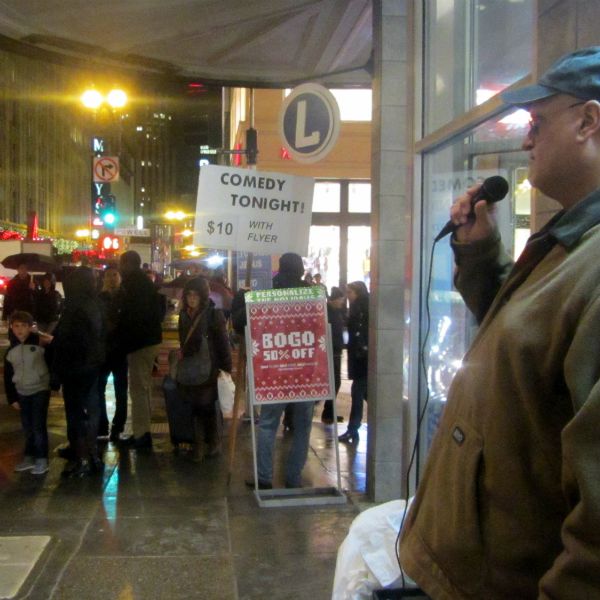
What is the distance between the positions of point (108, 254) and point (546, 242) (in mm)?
39889

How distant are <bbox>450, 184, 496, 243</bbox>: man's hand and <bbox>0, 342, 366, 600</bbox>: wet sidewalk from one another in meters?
3.24

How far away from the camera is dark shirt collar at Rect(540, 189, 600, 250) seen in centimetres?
160

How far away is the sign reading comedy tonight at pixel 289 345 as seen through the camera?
262 inches

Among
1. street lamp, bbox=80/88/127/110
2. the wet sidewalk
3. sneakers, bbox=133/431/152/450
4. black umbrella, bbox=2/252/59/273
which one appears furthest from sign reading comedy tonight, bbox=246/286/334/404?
street lamp, bbox=80/88/127/110

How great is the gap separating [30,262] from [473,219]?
1803 cm

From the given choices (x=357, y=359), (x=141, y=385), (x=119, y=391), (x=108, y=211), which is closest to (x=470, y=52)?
(x=357, y=359)

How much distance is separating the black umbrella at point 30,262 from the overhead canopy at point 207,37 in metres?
10.3

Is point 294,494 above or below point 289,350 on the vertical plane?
below

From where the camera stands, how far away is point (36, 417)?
23.9 ft

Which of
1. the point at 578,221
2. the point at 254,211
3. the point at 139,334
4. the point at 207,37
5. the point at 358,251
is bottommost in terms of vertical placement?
the point at 139,334

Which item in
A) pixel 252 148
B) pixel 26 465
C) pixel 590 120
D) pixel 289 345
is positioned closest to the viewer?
pixel 590 120

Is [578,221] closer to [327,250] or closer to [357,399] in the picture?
[357,399]

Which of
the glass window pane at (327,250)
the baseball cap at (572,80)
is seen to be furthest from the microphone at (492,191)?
the glass window pane at (327,250)

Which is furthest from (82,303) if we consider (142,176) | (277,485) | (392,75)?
(142,176)
